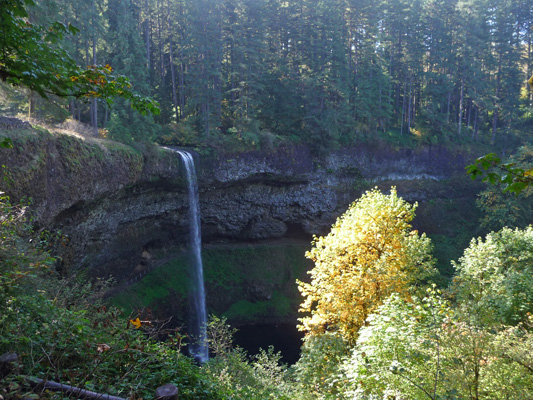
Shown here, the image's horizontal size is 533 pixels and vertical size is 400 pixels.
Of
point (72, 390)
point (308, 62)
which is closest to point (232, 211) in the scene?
point (308, 62)

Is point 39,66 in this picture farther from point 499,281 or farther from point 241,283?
point 241,283

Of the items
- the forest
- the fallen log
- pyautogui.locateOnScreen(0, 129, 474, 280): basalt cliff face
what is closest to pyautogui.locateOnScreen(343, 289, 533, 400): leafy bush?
the forest

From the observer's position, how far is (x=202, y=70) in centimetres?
2620

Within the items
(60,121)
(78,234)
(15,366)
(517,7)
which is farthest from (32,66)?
(517,7)

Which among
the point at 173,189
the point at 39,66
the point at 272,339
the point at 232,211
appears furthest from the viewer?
the point at 232,211

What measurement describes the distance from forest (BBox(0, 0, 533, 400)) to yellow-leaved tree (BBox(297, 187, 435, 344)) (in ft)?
0.25

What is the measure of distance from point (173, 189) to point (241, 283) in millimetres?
9836

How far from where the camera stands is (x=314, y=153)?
92.7ft

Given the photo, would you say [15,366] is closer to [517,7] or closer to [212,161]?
[212,161]

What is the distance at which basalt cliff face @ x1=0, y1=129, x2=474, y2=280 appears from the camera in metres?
13.8

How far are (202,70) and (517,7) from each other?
36.8 m

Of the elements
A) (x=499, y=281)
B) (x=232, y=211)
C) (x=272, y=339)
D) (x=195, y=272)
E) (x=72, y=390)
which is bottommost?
(x=272, y=339)

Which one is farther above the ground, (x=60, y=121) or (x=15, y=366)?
(x=60, y=121)

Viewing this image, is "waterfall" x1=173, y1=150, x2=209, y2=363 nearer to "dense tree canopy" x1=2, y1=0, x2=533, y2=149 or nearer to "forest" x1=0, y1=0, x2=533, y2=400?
"forest" x1=0, y1=0, x2=533, y2=400
